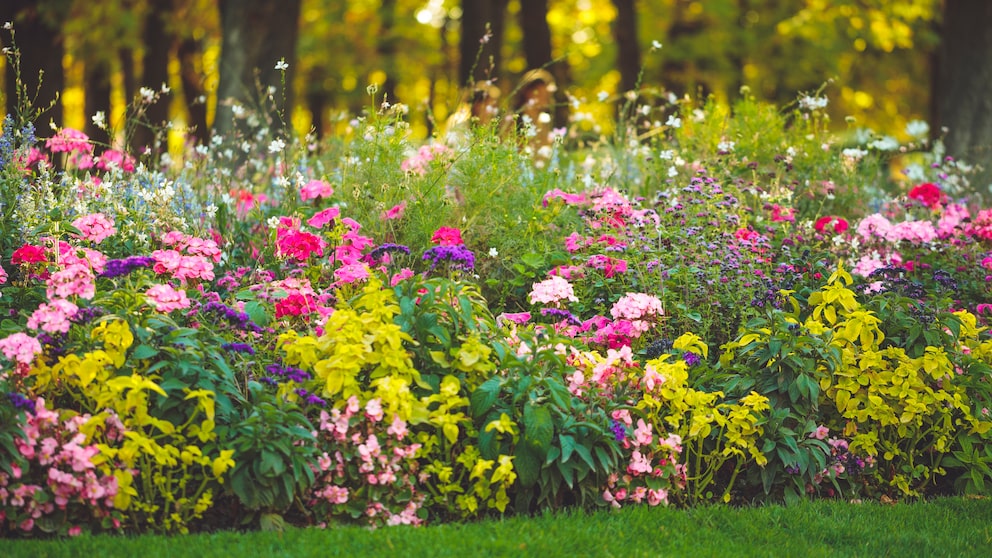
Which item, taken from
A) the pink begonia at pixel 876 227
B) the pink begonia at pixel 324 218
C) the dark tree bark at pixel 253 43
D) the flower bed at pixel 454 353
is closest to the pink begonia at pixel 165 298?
the flower bed at pixel 454 353

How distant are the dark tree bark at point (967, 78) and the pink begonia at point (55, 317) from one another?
35.3 ft

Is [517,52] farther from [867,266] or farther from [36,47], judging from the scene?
[867,266]

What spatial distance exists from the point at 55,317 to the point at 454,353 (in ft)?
5.39

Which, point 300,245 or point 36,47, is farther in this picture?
point 36,47

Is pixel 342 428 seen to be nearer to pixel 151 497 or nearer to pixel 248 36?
pixel 151 497

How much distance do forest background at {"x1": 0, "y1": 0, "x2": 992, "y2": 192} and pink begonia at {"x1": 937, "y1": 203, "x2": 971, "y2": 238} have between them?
11.3 feet

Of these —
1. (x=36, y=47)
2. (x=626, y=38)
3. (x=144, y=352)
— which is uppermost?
(x=626, y=38)

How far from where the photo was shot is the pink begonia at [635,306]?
5.28 metres

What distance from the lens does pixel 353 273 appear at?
5.15m

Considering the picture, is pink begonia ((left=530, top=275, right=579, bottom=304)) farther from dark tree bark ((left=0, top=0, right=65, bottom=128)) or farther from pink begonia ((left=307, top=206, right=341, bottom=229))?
dark tree bark ((left=0, top=0, right=65, bottom=128))

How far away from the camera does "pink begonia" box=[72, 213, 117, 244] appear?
5379mm

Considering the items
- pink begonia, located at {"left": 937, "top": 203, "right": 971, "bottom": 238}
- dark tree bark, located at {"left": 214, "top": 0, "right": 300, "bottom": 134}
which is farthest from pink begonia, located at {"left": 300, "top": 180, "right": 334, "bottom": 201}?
dark tree bark, located at {"left": 214, "top": 0, "right": 300, "bottom": 134}

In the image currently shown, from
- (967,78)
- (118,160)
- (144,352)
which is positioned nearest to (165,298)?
(144,352)

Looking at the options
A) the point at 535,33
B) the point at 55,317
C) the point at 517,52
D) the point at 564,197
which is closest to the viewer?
the point at 55,317
